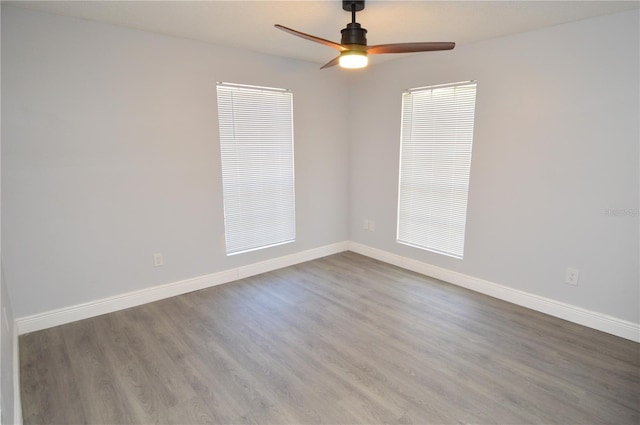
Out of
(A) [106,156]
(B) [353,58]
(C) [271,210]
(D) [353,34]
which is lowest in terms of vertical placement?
(C) [271,210]

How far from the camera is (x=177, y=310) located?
301 cm

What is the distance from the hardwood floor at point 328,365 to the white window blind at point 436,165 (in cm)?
80

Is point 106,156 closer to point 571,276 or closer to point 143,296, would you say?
point 143,296

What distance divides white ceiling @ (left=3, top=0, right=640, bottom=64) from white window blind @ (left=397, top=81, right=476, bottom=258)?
0.63 m

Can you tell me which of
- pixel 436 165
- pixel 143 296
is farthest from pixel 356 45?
pixel 143 296

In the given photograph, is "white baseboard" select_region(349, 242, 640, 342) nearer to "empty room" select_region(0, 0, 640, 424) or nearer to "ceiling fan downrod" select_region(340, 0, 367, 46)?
"empty room" select_region(0, 0, 640, 424)

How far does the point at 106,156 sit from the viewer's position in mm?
2779

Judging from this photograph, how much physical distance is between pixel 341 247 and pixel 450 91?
235 cm

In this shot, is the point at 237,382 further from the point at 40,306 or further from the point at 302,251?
the point at 302,251

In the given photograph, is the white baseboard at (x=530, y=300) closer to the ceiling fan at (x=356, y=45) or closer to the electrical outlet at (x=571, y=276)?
the electrical outlet at (x=571, y=276)

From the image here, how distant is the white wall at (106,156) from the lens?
247cm

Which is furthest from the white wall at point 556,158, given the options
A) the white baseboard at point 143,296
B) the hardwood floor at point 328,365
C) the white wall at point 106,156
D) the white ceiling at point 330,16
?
the white wall at point 106,156

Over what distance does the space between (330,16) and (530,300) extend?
2883 millimetres

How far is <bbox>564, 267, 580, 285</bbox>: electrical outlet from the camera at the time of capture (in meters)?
2.76
